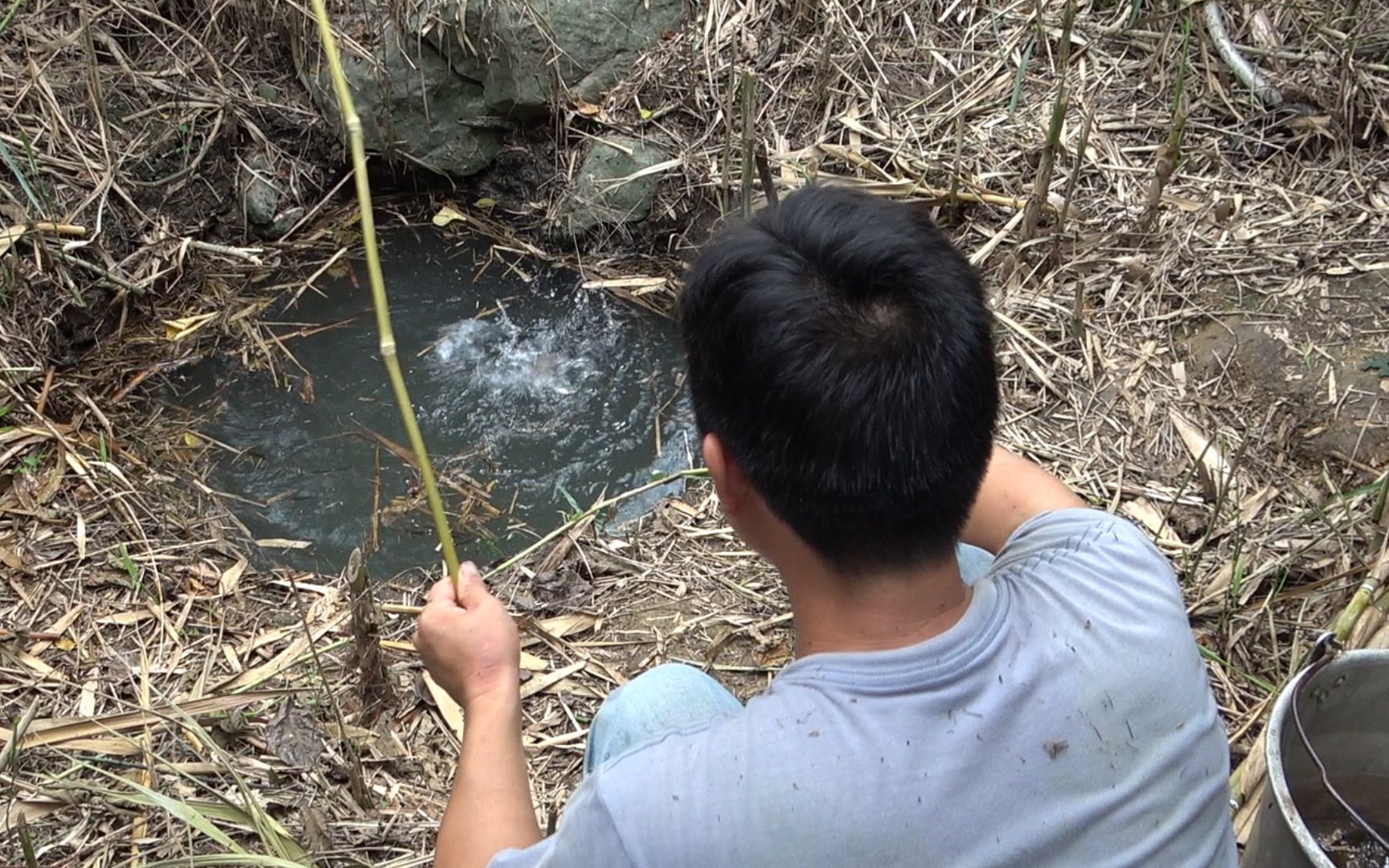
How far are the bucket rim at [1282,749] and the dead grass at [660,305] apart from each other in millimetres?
280

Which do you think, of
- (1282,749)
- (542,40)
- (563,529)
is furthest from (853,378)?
(542,40)

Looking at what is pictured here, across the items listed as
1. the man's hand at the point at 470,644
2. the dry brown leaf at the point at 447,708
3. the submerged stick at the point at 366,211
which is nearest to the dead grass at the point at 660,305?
the dry brown leaf at the point at 447,708

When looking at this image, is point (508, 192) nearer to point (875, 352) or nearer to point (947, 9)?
point (947, 9)

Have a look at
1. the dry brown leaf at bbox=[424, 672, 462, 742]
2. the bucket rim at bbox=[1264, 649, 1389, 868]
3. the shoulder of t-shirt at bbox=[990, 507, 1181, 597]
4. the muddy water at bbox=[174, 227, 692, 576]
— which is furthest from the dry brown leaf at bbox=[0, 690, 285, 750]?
the bucket rim at bbox=[1264, 649, 1389, 868]

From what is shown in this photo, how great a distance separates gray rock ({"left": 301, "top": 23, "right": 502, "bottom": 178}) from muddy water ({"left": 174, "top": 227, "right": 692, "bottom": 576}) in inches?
17.3

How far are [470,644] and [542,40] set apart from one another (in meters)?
3.16

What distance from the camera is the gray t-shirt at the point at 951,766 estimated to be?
954 millimetres

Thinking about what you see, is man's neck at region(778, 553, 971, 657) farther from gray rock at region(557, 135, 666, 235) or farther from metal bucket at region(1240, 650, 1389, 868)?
gray rock at region(557, 135, 666, 235)

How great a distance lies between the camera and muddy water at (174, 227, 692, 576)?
120 inches

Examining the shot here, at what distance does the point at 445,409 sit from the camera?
11.1 feet

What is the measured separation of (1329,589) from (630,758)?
6.26ft

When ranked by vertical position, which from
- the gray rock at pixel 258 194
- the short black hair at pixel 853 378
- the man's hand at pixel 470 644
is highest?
the short black hair at pixel 853 378

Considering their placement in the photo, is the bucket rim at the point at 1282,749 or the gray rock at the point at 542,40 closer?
the bucket rim at the point at 1282,749

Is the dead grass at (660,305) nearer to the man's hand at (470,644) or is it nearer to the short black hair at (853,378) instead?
the man's hand at (470,644)
